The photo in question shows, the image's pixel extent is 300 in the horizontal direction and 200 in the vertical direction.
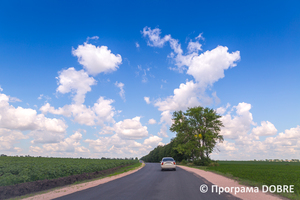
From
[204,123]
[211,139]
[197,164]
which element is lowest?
[197,164]

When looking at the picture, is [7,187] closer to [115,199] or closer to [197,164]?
[115,199]

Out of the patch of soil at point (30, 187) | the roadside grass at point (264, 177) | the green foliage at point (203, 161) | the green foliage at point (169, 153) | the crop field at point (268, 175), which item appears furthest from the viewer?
the green foliage at point (169, 153)

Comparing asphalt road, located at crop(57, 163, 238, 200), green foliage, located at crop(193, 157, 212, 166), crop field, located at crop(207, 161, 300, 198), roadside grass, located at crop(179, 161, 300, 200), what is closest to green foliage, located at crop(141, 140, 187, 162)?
green foliage, located at crop(193, 157, 212, 166)

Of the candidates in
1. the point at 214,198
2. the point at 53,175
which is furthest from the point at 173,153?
the point at 214,198

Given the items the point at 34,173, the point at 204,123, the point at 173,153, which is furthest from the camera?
the point at 173,153

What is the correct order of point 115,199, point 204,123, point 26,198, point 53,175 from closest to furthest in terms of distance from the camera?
point 115,199
point 26,198
point 53,175
point 204,123

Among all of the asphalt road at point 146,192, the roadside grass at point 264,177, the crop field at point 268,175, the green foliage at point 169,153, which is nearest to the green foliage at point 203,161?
the crop field at point 268,175

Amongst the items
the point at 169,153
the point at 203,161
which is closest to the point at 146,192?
the point at 203,161

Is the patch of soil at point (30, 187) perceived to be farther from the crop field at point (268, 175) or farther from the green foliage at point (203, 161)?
the green foliage at point (203, 161)

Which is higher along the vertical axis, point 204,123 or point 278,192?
point 204,123

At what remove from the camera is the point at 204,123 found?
164 feet

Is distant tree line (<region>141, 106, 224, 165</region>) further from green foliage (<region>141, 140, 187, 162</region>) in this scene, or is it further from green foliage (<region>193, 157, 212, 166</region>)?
green foliage (<region>141, 140, 187, 162</region>)

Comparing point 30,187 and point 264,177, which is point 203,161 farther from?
point 30,187

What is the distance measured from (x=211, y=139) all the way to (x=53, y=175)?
39165mm
